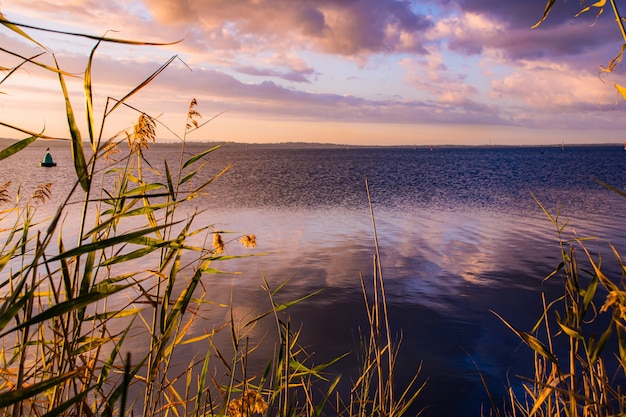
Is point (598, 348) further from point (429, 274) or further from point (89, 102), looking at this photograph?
point (429, 274)

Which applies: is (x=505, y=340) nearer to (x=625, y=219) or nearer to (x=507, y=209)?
(x=625, y=219)

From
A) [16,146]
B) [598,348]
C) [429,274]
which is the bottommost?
[429,274]

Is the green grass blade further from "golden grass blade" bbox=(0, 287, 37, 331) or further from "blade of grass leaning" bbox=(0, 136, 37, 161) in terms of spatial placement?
"blade of grass leaning" bbox=(0, 136, 37, 161)

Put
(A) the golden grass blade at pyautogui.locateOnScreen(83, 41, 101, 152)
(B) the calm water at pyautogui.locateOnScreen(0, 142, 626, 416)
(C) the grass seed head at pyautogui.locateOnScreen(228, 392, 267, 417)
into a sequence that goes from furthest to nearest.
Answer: (B) the calm water at pyautogui.locateOnScreen(0, 142, 626, 416) → (C) the grass seed head at pyautogui.locateOnScreen(228, 392, 267, 417) → (A) the golden grass blade at pyautogui.locateOnScreen(83, 41, 101, 152)

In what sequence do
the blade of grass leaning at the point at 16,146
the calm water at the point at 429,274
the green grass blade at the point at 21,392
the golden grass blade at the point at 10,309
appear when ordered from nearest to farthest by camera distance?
the green grass blade at the point at 21,392 → the golden grass blade at the point at 10,309 → the blade of grass leaning at the point at 16,146 → the calm water at the point at 429,274

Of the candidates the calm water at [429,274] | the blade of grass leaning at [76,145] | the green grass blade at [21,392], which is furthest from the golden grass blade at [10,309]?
the calm water at [429,274]

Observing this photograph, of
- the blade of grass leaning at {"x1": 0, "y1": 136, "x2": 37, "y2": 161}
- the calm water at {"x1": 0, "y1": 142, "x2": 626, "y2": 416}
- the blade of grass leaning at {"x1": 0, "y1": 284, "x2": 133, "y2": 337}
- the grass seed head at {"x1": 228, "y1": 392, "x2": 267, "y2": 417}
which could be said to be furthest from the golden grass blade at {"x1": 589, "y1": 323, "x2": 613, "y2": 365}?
the blade of grass leaning at {"x1": 0, "y1": 136, "x2": 37, "y2": 161}

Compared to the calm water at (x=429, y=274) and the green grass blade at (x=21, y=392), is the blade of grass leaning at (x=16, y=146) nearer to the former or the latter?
the green grass blade at (x=21, y=392)

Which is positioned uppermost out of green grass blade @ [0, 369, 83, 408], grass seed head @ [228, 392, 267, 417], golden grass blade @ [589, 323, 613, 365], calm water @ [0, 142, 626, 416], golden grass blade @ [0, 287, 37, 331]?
golden grass blade @ [0, 287, 37, 331]

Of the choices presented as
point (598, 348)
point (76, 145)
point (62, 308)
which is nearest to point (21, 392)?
point (62, 308)

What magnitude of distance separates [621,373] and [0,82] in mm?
8457

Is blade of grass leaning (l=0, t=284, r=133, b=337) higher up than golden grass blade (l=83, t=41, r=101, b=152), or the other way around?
golden grass blade (l=83, t=41, r=101, b=152)

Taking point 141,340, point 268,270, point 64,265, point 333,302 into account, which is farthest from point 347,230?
point 64,265

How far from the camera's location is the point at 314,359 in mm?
7848
